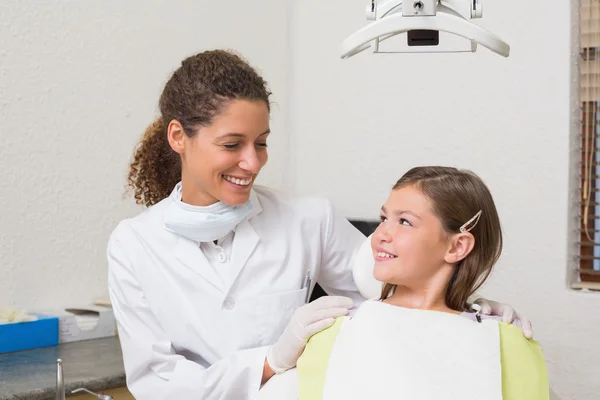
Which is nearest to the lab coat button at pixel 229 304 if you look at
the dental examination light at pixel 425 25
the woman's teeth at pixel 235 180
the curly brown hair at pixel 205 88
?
the woman's teeth at pixel 235 180

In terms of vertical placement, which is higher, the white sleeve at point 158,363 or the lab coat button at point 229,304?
the lab coat button at point 229,304

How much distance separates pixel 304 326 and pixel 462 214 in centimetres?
37

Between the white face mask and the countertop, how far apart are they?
534 mm

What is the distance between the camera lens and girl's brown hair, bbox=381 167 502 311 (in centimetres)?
145

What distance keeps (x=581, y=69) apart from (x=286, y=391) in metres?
1.36

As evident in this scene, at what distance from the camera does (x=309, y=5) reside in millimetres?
2865

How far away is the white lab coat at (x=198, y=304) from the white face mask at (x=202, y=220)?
30 millimetres

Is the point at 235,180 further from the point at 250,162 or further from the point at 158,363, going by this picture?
the point at 158,363

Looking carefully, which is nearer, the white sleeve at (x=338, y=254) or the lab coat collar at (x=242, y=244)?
the lab coat collar at (x=242, y=244)

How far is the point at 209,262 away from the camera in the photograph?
1.70 m

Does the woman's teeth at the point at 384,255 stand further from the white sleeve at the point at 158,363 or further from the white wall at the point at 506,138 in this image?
the white wall at the point at 506,138

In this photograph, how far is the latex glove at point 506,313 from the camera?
4.65 feet

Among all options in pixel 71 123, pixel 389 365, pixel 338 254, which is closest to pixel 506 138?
pixel 338 254

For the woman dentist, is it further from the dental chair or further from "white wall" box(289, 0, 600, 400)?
"white wall" box(289, 0, 600, 400)
